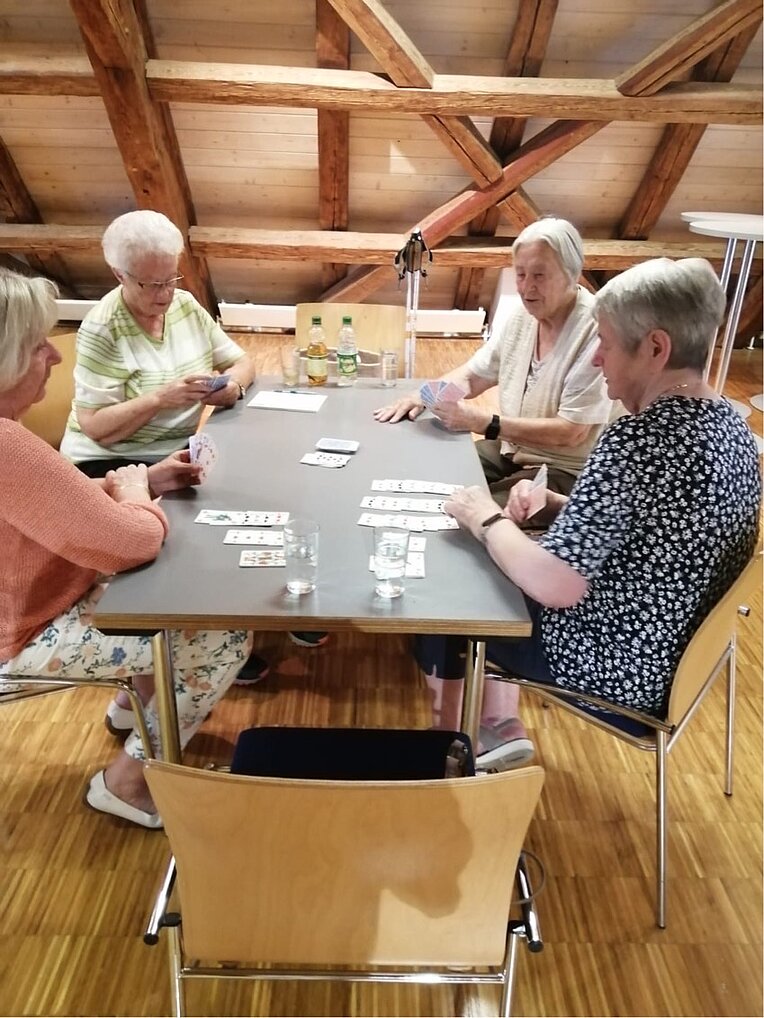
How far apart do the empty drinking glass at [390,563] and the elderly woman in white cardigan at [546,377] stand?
80 cm

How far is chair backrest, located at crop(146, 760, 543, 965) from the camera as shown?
83 centimetres

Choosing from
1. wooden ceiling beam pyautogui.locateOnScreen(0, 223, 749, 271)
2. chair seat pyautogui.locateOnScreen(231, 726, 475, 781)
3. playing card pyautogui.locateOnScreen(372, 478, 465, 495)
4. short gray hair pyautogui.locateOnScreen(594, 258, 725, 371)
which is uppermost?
short gray hair pyautogui.locateOnScreen(594, 258, 725, 371)

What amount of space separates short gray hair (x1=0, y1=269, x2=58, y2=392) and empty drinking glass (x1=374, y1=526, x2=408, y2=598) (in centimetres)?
75

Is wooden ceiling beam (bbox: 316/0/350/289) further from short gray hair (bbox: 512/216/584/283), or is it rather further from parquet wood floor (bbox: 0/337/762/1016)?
parquet wood floor (bbox: 0/337/762/1016)

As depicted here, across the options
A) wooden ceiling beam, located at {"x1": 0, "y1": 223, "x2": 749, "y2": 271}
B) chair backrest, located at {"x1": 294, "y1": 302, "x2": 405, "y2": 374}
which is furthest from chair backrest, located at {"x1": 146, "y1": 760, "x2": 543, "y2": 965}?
wooden ceiling beam, located at {"x1": 0, "y1": 223, "x2": 749, "y2": 271}

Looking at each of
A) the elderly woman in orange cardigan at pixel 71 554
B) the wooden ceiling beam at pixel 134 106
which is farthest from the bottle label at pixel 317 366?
Answer: the wooden ceiling beam at pixel 134 106

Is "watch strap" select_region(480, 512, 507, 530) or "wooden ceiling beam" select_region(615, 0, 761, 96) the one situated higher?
"wooden ceiling beam" select_region(615, 0, 761, 96)

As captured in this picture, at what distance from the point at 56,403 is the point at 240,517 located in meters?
1.20

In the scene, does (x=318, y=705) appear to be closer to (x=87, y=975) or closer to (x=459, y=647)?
(x=459, y=647)

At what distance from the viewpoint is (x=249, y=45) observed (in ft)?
12.9

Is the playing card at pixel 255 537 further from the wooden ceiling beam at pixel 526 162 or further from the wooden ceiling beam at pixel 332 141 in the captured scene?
the wooden ceiling beam at pixel 526 162

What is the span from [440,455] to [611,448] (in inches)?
26.8

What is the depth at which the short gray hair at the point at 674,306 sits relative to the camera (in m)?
1.34

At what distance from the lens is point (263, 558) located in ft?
4.65
